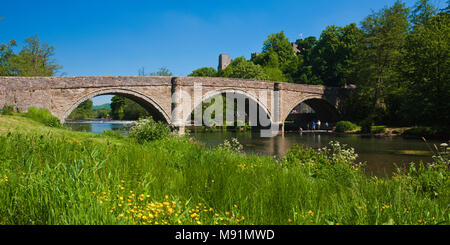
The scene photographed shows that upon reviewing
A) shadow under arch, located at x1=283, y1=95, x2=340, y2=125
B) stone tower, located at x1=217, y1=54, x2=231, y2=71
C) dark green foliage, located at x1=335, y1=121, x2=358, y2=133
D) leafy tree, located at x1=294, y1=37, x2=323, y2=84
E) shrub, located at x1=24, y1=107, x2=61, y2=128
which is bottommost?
dark green foliage, located at x1=335, y1=121, x2=358, y2=133

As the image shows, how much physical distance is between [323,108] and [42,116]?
32.4 meters

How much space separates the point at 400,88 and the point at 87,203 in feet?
99.3

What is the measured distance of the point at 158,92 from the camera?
909 inches

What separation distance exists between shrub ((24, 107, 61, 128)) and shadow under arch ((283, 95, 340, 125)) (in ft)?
84.4

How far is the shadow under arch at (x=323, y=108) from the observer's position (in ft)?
113

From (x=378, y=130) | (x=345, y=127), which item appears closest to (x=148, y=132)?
(x=378, y=130)

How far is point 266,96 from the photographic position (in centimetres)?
3000

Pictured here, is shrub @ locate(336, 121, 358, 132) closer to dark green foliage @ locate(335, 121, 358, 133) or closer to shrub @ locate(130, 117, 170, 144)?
dark green foliage @ locate(335, 121, 358, 133)

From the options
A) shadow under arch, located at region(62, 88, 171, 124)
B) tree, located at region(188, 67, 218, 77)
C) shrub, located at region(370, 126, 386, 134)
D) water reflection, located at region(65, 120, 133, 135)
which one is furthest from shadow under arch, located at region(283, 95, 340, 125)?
tree, located at region(188, 67, 218, 77)

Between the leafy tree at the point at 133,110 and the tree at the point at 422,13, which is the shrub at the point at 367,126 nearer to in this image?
the tree at the point at 422,13

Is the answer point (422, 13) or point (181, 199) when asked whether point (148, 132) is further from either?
point (422, 13)

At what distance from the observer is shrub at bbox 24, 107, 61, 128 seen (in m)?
14.9

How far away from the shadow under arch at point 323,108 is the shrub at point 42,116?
84.4 feet
